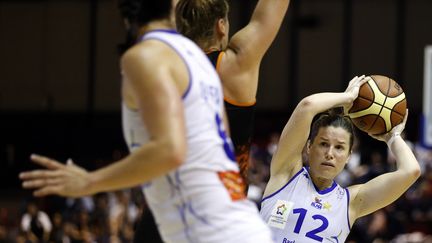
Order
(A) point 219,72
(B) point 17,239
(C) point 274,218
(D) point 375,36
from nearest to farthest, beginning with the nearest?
(A) point 219,72 → (C) point 274,218 → (B) point 17,239 → (D) point 375,36

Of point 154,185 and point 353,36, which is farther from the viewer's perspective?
point 353,36

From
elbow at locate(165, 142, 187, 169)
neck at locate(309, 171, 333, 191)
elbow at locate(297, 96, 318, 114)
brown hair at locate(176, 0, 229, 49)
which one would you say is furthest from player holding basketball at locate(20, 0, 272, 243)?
neck at locate(309, 171, 333, 191)

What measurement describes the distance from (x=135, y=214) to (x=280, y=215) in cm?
1077

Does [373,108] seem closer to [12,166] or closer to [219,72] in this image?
[219,72]

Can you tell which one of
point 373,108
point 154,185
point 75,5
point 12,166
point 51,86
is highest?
point 154,185

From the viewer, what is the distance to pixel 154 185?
327cm

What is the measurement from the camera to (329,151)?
4816 mm

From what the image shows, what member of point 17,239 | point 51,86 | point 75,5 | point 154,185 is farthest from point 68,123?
point 154,185

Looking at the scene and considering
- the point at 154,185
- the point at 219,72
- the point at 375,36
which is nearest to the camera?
the point at 154,185

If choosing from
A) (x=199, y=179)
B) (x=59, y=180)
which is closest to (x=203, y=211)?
(x=199, y=179)

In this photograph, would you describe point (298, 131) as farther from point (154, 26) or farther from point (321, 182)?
point (154, 26)

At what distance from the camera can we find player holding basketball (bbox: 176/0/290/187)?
155 inches

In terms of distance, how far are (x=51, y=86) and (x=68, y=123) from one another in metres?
1.01

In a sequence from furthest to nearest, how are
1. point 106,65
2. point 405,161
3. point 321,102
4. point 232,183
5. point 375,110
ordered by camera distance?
1. point 106,65
2. point 375,110
3. point 405,161
4. point 321,102
5. point 232,183
